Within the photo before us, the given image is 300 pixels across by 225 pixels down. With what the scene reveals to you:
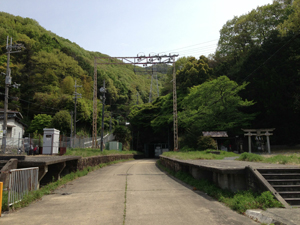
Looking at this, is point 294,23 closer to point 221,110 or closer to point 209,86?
point 209,86

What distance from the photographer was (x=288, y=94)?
101 feet

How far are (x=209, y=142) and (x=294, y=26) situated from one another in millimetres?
20034

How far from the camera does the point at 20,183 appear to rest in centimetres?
673

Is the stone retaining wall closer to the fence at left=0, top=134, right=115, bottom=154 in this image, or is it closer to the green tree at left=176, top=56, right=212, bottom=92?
the fence at left=0, top=134, right=115, bottom=154

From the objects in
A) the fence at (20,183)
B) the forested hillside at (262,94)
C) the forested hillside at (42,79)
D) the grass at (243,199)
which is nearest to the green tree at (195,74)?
the forested hillside at (262,94)

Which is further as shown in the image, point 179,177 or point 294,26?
point 294,26

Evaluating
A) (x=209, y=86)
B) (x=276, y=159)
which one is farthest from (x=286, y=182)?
(x=209, y=86)

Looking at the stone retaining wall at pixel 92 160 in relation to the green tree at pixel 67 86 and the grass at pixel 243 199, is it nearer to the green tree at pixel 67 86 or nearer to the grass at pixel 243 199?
the grass at pixel 243 199

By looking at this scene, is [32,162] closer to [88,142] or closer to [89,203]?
[89,203]

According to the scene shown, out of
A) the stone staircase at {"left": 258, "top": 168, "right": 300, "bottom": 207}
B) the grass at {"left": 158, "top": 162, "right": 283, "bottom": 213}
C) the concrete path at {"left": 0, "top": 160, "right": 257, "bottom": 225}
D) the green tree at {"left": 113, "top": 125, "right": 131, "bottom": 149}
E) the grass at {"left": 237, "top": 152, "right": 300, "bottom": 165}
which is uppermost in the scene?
the green tree at {"left": 113, "top": 125, "right": 131, "bottom": 149}

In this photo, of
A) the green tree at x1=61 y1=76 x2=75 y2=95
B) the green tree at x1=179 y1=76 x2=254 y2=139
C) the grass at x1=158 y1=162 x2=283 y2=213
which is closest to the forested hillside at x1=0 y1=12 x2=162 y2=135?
the green tree at x1=61 y1=76 x2=75 y2=95

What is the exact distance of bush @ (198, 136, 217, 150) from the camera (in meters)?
25.7

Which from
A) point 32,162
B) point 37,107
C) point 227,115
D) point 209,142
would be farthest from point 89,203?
point 37,107

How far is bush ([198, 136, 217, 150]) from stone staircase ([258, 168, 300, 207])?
60.8 feet
